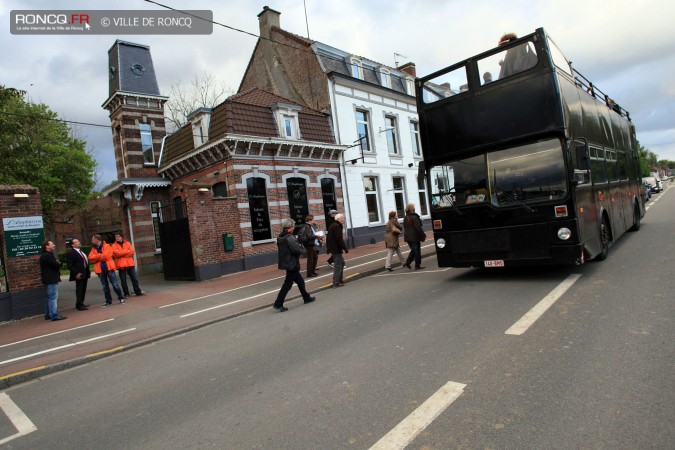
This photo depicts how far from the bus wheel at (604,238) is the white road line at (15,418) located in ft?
30.0

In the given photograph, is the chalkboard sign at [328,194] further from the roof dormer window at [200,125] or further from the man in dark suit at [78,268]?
the man in dark suit at [78,268]

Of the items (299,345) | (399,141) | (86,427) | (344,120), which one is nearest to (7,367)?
(86,427)

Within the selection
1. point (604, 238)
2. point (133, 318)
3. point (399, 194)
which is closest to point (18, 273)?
point (133, 318)

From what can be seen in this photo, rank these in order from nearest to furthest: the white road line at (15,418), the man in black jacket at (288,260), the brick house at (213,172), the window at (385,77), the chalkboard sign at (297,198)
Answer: the white road line at (15,418)
the man in black jacket at (288,260)
the brick house at (213,172)
the chalkboard sign at (297,198)
the window at (385,77)

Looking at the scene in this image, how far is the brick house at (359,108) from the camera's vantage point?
19125mm

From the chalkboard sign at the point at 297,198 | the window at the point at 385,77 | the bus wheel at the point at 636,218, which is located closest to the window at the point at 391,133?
the window at the point at 385,77

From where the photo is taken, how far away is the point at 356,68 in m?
21.1

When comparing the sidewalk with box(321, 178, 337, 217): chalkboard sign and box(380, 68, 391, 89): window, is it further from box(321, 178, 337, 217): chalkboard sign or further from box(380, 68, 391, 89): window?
box(380, 68, 391, 89): window

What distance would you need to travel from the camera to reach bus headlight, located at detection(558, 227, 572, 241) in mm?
6571

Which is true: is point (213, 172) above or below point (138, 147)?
below

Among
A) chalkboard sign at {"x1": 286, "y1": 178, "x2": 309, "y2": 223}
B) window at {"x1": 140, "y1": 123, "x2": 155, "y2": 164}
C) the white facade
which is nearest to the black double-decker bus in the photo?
chalkboard sign at {"x1": 286, "y1": 178, "x2": 309, "y2": 223}

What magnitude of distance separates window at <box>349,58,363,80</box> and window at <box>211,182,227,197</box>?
31.3ft

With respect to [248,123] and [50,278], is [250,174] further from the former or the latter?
[50,278]

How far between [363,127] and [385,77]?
400 cm
